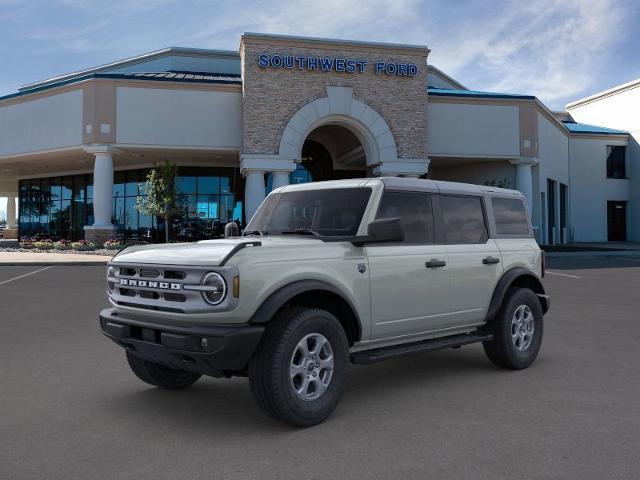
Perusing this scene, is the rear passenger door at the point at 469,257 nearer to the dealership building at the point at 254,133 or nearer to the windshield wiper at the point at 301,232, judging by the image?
the windshield wiper at the point at 301,232

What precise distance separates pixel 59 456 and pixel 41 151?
30337 mm

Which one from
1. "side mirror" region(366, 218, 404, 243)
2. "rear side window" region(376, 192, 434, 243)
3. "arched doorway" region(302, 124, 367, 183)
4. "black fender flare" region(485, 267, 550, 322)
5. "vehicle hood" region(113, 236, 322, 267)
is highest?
"arched doorway" region(302, 124, 367, 183)

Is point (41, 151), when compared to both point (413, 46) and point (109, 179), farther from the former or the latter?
point (413, 46)

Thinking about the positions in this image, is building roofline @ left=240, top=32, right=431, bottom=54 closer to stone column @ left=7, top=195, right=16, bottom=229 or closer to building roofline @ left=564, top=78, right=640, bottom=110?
building roofline @ left=564, top=78, right=640, bottom=110

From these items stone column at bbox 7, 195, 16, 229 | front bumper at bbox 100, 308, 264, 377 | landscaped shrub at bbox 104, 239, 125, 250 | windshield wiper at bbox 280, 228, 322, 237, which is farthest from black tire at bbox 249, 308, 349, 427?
stone column at bbox 7, 195, 16, 229

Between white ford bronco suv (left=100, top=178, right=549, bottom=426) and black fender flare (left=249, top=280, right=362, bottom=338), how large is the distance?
0.01m

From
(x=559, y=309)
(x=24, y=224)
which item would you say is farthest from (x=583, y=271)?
(x=24, y=224)

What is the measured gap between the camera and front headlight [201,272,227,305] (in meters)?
4.24

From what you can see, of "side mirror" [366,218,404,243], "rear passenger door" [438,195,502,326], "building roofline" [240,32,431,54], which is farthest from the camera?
"building roofline" [240,32,431,54]

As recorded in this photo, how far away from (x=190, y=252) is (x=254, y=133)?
23878mm

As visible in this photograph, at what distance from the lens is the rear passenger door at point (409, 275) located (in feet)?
16.8

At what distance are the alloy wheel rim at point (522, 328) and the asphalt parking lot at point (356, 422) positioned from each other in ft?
0.98

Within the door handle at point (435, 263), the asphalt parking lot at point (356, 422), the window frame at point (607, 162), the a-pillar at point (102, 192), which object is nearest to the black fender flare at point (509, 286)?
the asphalt parking lot at point (356, 422)

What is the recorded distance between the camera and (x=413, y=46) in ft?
95.6
